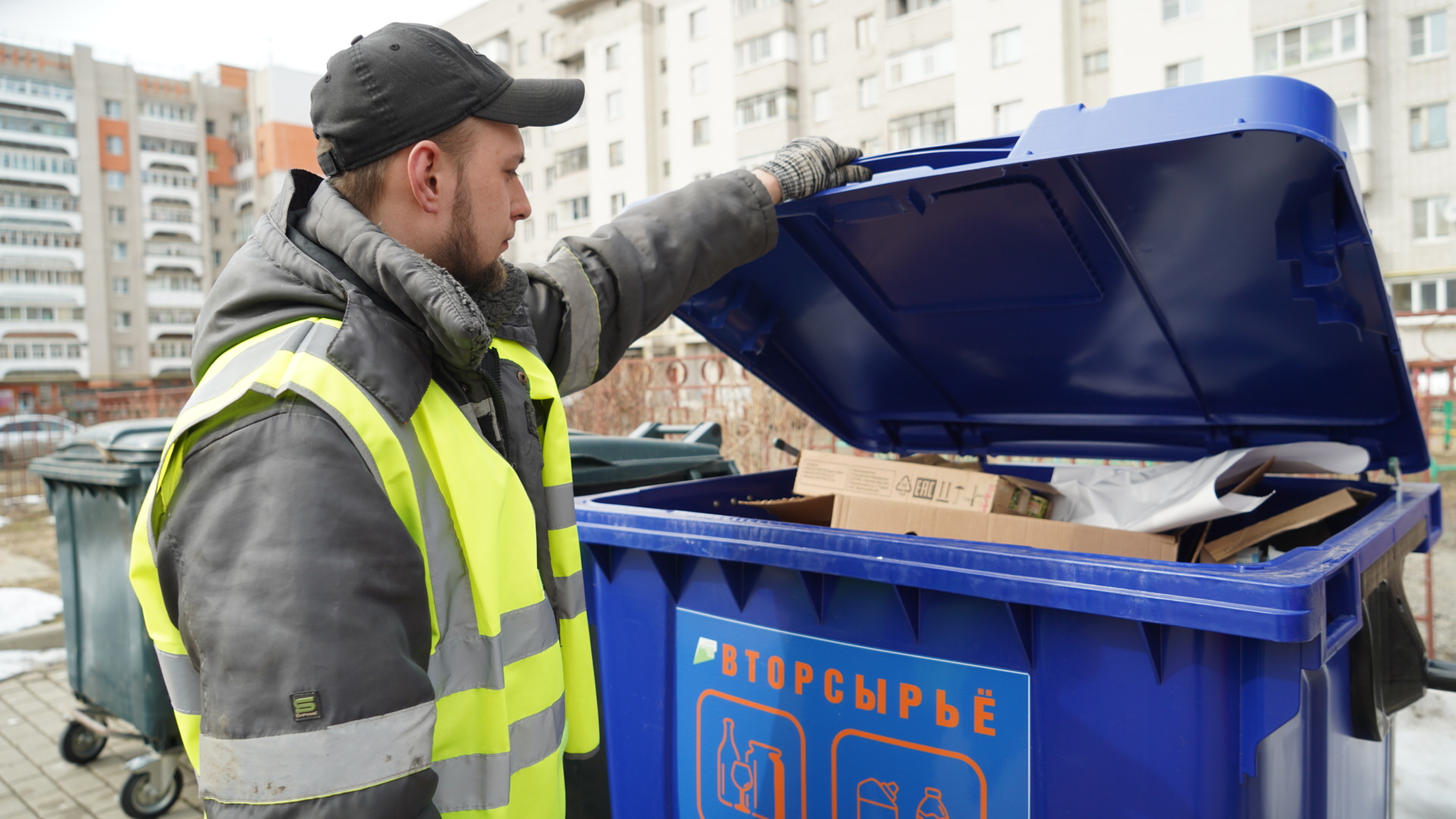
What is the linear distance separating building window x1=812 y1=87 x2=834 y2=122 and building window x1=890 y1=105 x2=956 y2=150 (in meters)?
2.78

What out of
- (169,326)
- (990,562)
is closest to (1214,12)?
(990,562)

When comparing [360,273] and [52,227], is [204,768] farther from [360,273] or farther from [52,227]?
[52,227]

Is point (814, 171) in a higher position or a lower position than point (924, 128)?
lower

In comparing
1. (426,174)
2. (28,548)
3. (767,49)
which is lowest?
(28,548)

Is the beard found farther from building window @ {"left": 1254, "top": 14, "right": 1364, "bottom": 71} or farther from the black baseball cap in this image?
building window @ {"left": 1254, "top": 14, "right": 1364, "bottom": 71}

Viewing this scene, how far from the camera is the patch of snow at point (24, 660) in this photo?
4805 millimetres

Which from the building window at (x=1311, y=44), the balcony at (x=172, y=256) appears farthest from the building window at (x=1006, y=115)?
the balcony at (x=172, y=256)

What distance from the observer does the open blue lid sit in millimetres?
1386

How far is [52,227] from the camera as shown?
47.3 meters

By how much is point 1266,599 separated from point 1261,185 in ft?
2.24

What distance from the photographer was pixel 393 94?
1.16 meters

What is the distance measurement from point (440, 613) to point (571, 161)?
37.3 meters

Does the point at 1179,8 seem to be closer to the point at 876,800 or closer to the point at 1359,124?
the point at 1359,124

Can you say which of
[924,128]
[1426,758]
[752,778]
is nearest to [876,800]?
[752,778]
